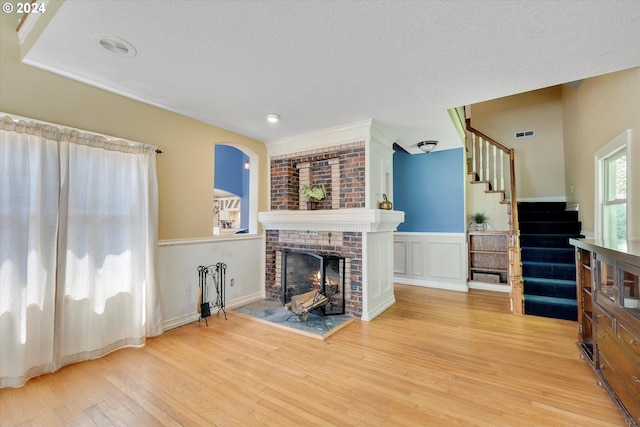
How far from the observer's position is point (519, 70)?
92.0 inches

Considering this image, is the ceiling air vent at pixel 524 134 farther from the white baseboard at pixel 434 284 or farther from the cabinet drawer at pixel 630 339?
the cabinet drawer at pixel 630 339

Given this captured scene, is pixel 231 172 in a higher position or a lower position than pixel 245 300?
higher

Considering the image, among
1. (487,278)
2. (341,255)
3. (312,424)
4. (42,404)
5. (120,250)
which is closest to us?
(312,424)

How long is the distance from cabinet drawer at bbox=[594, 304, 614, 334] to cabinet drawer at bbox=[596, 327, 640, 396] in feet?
0.15

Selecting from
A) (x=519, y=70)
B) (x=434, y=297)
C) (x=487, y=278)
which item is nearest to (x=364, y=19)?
(x=519, y=70)

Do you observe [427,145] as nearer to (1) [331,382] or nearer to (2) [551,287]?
(2) [551,287]

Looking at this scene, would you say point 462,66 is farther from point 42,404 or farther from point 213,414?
point 42,404

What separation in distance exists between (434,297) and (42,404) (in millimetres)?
4591

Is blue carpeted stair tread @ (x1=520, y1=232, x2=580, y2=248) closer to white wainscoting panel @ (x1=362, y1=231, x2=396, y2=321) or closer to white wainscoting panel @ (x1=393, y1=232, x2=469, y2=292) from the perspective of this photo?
white wainscoting panel @ (x1=393, y1=232, x2=469, y2=292)

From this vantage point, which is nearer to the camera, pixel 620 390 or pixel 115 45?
pixel 620 390

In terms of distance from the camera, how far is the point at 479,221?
5.24 metres

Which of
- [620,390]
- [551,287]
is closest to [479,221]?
[551,287]

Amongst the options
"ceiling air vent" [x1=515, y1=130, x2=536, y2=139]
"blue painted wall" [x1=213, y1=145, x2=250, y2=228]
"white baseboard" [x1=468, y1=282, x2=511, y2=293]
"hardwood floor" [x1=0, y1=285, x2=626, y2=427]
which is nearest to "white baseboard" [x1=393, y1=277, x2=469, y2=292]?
"white baseboard" [x1=468, y1=282, x2=511, y2=293]

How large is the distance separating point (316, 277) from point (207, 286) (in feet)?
4.90
